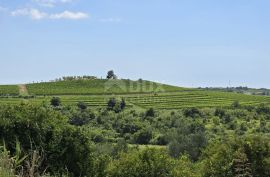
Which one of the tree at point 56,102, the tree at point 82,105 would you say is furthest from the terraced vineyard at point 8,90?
the tree at point 82,105

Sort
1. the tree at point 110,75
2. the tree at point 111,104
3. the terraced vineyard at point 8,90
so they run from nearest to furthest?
the tree at point 111,104, the terraced vineyard at point 8,90, the tree at point 110,75

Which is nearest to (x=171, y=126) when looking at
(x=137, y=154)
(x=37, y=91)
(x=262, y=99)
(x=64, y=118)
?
(x=37, y=91)

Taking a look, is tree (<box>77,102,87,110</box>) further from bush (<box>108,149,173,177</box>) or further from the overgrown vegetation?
bush (<box>108,149,173,177</box>)

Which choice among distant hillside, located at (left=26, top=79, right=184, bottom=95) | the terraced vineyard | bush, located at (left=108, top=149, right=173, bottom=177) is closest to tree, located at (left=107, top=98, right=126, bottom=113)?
distant hillside, located at (left=26, top=79, right=184, bottom=95)

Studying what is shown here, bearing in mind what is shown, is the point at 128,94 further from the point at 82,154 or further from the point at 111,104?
the point at 82,154

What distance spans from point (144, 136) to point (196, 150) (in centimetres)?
1928

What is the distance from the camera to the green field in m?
122

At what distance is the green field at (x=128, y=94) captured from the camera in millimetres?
122125

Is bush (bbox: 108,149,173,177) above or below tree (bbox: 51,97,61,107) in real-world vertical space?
below

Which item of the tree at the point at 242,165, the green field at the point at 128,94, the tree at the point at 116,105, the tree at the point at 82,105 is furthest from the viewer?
the green field at the point at 128,94

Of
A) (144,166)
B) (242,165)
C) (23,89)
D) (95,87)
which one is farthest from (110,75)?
(242,165)

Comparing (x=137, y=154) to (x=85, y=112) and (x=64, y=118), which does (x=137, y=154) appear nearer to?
(x=64, y=118)

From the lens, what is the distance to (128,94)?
446 feet

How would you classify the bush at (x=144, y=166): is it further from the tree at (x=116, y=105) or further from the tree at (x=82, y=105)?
the tree at (x=116, y=105)
